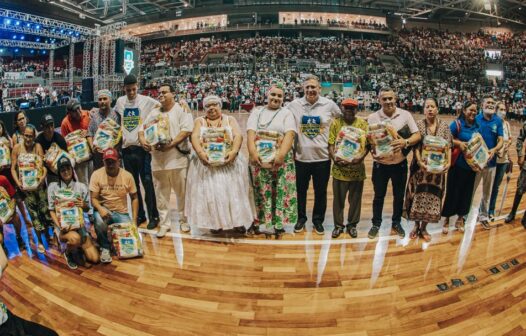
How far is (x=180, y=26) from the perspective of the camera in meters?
31.3

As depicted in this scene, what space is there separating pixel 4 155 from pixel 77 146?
0.64 m

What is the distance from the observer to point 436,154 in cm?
308

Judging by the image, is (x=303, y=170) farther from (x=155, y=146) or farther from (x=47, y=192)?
(x=47, y=192)

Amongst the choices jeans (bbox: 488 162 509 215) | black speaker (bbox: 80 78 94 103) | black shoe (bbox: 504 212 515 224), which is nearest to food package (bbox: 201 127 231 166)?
jeans (bbox: 488 162 509 215)

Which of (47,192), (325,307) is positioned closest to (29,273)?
(47,192)

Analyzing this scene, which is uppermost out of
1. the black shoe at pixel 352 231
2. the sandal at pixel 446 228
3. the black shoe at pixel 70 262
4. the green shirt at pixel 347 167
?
the green shirt at pixel 347 167

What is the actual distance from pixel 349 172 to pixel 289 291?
1.32m

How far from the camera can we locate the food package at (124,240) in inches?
119

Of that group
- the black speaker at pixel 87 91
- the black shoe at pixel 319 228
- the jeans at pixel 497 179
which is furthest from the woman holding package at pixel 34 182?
the black speaker at pixel 87 91

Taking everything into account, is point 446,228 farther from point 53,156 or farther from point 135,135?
point 53,156

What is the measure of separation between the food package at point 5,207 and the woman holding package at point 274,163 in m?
2.30

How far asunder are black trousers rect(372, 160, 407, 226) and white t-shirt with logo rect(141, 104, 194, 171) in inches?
77.2

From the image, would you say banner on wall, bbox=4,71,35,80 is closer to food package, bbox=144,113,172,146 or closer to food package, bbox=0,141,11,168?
food package, bbox=0,141,11,168

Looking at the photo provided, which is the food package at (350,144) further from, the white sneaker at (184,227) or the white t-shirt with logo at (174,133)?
the white sneaker at (184,227)
